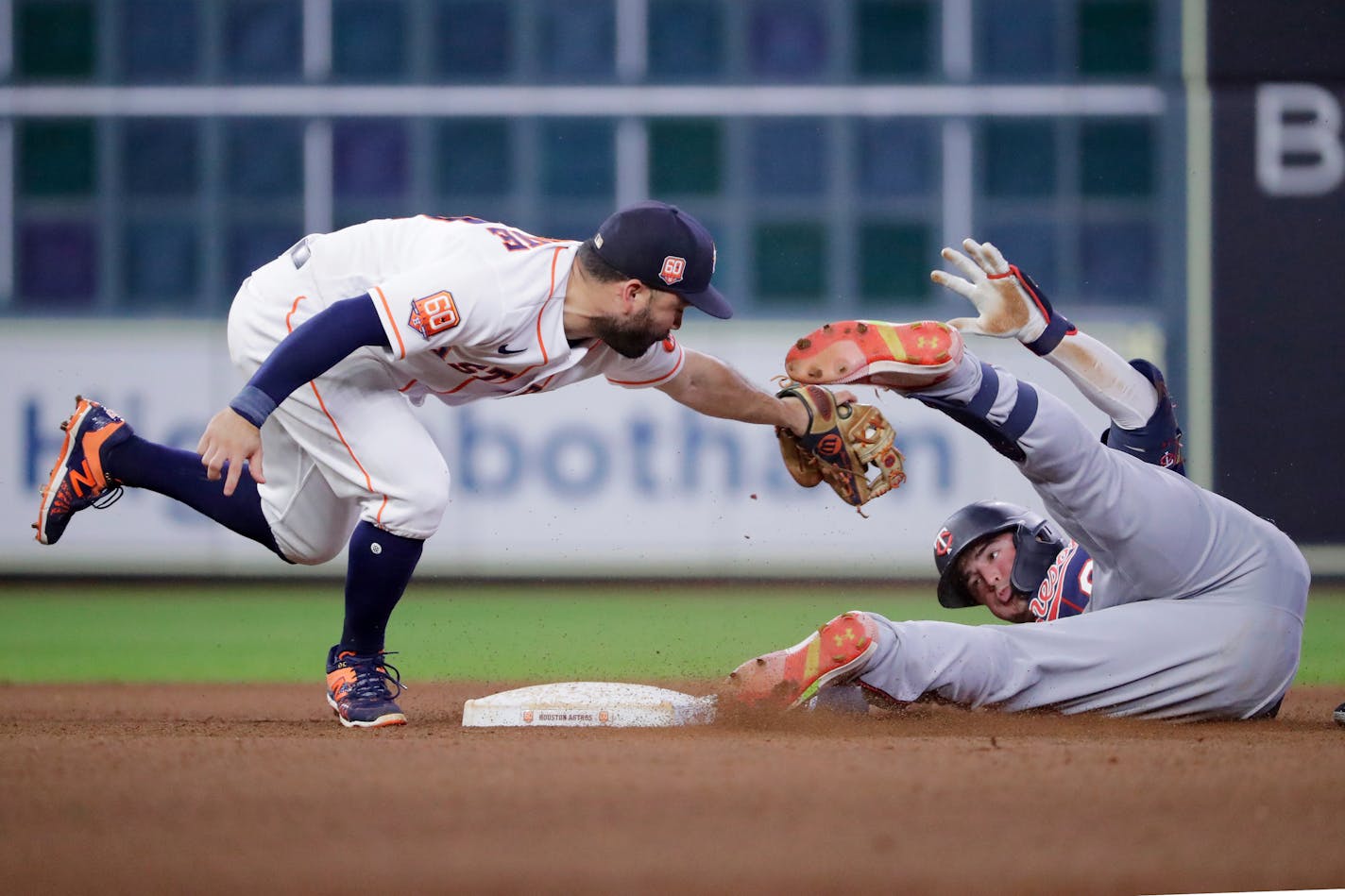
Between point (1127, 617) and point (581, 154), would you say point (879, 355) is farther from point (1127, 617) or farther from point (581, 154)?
point (581, 154)

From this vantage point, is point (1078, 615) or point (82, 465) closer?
point (1078, 615)

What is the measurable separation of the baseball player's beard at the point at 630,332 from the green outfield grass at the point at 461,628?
156cm

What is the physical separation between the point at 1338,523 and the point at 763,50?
372 cm

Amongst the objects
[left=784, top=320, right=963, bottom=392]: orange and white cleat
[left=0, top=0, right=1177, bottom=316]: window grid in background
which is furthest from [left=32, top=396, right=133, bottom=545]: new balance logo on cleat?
[left=0, top=0, right=1177, bottom=316]: window grid in background

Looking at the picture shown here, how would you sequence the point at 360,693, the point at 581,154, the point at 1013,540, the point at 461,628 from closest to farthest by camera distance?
the point at 360,693 → the point at 1013,540 → the point at 461,628 → the point at 581,154

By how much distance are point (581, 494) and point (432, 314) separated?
438 cm

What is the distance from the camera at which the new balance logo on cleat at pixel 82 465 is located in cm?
327

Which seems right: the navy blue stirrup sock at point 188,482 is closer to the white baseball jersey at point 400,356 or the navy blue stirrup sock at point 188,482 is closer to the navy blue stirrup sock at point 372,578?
the white baseball jersey at point 400,356

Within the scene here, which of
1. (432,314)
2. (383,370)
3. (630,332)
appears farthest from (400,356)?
(630,332)

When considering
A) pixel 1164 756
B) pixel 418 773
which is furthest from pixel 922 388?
pixel 418 773

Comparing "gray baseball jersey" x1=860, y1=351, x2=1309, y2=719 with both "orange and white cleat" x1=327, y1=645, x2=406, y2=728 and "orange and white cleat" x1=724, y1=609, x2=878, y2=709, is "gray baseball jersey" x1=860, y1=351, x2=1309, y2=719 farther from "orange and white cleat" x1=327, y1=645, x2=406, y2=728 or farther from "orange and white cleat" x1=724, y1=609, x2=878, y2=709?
"orange and white cleat" x1=327, y1=645, x2=406, y2=728

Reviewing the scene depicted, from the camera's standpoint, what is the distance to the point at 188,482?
3.23 m

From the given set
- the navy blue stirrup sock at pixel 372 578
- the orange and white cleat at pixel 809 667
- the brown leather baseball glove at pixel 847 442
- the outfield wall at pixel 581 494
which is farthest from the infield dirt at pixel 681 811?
the outfield wall at pixel 581 494

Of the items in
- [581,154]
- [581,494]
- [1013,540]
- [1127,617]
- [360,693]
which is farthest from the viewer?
[581,154]
